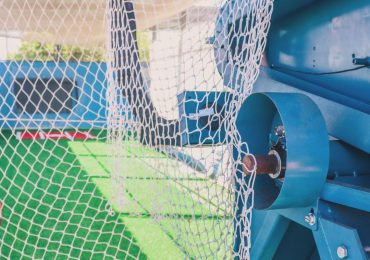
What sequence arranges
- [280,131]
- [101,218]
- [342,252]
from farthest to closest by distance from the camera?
[101,218] < [280,131] < [342,252]

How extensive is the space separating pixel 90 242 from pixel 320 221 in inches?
64.7

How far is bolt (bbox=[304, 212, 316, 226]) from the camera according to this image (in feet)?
2.89

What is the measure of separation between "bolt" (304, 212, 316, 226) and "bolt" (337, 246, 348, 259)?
81 mm

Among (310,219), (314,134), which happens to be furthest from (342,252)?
(314,134)

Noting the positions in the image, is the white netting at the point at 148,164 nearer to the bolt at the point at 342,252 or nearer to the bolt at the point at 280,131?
the bolt at the point at 280,131

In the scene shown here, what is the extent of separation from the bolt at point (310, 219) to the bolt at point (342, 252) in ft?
0.27

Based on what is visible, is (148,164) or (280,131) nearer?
(280,131)

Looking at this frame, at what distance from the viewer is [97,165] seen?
399cm

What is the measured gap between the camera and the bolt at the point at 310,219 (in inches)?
34.7

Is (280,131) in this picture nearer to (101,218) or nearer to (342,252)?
(342,252)

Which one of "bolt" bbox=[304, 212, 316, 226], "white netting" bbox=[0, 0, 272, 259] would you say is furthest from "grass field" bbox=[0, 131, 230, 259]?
"bolt" bbox=[304, 212, 316, 226]

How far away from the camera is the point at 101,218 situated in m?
2.64

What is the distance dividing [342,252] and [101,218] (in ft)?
6.59

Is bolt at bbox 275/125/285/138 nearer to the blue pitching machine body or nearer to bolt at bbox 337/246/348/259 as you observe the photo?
the blue pitching machine body
